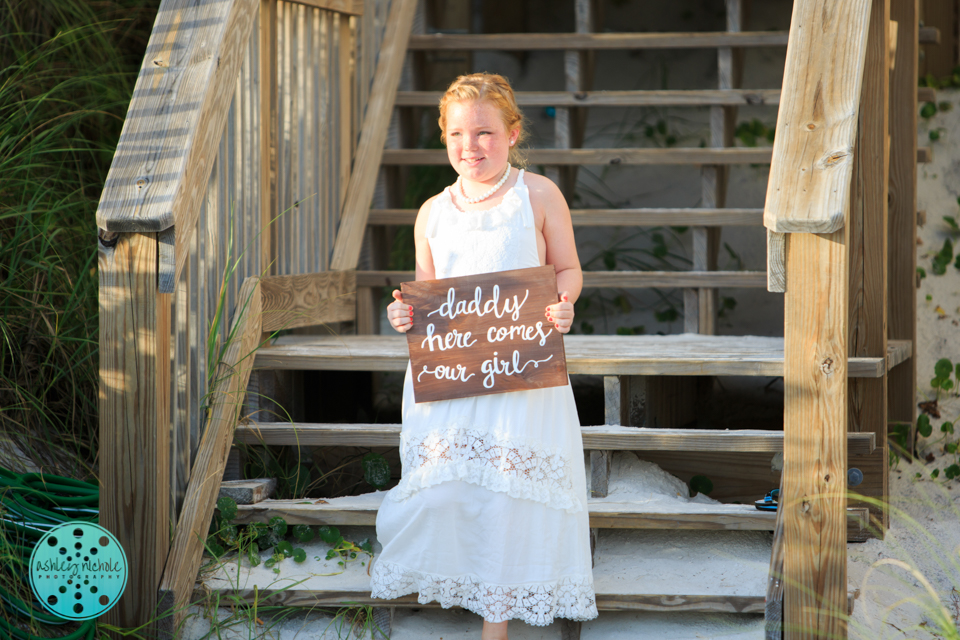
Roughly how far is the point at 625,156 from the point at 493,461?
2.02m

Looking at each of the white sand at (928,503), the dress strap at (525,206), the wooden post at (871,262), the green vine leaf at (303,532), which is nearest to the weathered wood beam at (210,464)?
the green vine leaf at (303,532)

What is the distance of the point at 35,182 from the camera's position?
2672 mm

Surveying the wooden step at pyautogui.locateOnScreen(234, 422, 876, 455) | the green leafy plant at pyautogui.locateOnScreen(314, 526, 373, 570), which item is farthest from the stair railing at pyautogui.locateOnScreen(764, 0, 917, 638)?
the green leafy plant at pyautogui.locateOnScreen(314, 526, 373, 570)

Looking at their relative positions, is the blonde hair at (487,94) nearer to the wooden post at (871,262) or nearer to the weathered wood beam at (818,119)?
the weathered wood beam at (818,119)

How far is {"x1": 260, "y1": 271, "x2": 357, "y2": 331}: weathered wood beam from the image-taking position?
2.72m

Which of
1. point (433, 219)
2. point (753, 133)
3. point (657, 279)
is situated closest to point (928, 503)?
point (657, 279)

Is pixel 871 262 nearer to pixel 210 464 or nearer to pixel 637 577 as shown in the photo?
pixel 637 577

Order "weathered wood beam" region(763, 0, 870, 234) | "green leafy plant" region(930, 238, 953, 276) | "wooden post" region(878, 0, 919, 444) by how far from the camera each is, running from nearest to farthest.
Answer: "weathered wood beam" region(763, 0, 870, 234), "wooden post" region(878, 0, 919, 444), "green leafy plant" region(930, 238, 953, 276)

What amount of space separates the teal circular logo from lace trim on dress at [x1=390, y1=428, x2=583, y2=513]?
2.14 feet

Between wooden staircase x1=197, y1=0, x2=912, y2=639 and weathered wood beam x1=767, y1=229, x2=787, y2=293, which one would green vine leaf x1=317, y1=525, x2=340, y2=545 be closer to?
wooden staircase x1=197, y1=0, x2=912, y2=639

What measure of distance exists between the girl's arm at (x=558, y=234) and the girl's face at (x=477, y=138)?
11cm

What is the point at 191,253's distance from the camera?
2199mm

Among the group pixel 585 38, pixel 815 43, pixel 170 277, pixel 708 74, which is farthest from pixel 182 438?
pixel 708 74

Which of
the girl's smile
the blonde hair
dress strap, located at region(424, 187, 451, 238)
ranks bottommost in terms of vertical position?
dress strap, located at region(424, 187, 451, 238)
